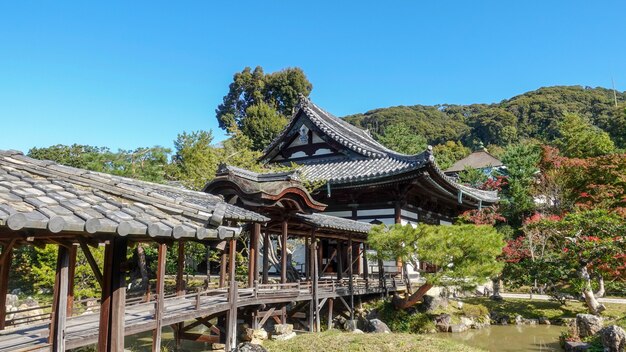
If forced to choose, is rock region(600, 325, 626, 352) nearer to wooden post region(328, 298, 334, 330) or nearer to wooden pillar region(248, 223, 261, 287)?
wooden post region(328, 298, 334, 330)

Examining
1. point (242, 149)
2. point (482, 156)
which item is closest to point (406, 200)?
point (242, 149)

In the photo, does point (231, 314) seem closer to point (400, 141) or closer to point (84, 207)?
point (84, 207)

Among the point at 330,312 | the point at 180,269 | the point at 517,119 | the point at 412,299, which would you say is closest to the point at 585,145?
the point at 412,299

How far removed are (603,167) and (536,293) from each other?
29.4 feet

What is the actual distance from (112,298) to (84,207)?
1.11 meters

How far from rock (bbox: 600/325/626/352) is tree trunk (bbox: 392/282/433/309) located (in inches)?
193

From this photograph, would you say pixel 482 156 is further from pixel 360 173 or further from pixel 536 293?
pixel 360 173

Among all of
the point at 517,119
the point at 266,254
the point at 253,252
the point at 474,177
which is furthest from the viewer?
the point at 517,119

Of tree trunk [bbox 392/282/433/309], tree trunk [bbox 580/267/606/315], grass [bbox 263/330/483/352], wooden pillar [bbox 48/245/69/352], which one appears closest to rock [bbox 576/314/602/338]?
tree trunk [bbox 580/267/606/315]

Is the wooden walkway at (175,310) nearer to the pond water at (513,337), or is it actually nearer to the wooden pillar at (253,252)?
the wooden pillar at (253,252)

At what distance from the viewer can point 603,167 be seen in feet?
82.6

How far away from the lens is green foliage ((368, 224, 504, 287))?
1307cm

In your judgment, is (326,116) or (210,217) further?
(326,116)

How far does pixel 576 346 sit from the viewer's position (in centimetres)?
1161
